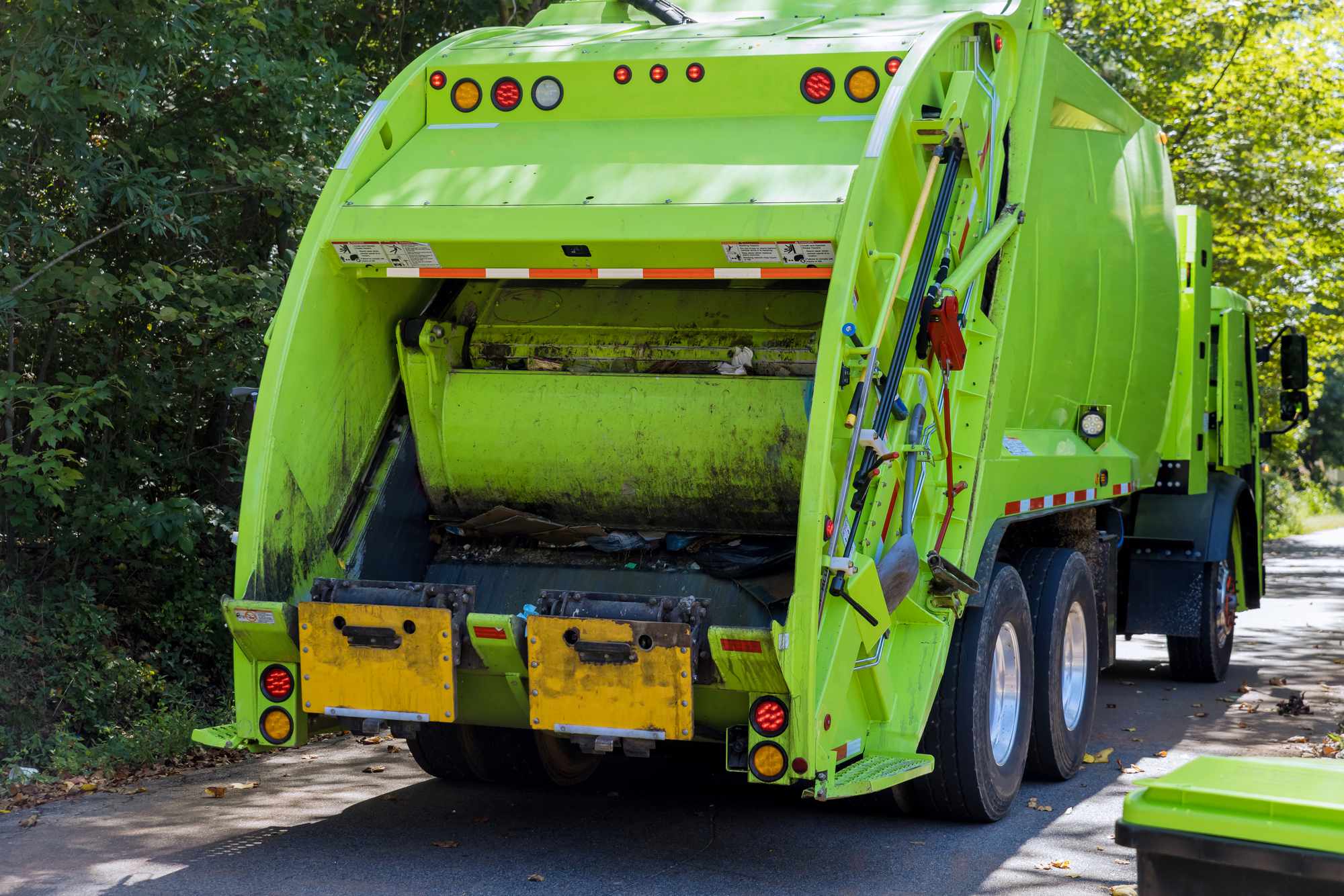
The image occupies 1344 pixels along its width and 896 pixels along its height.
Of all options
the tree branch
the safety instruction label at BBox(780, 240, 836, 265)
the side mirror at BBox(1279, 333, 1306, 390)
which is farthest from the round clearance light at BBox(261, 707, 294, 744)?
the tree branch

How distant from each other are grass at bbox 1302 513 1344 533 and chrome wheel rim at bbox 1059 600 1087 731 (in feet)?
82.9

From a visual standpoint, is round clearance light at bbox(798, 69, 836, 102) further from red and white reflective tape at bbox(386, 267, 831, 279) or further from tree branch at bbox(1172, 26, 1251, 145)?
tree branch at bbox(1172, 26, 1251, 145)

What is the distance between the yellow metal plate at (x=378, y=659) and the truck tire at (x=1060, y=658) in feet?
8.78

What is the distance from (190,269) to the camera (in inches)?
338

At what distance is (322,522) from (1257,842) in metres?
3.66

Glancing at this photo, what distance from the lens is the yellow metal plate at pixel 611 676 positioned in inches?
182

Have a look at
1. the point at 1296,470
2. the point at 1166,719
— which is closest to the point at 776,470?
the point at 1166,719

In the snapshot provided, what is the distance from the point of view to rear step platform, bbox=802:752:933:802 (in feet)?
15.2

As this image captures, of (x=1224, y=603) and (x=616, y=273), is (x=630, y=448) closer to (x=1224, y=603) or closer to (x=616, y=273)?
(x=616, y=273)

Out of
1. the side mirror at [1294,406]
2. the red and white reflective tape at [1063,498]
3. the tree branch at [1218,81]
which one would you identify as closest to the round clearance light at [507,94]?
the red and white reflective tape at [1063,498]

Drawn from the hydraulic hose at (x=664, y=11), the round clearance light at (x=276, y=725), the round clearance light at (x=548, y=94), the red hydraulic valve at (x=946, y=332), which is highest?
the hydraulic hose at (x=664, y=11)

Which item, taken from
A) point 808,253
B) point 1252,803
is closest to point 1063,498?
point 808,253

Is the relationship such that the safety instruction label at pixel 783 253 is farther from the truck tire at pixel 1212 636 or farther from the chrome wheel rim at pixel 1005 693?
the truck tire at pixel 1212 636

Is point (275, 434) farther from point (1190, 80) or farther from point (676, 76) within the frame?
point (1190, 80)
